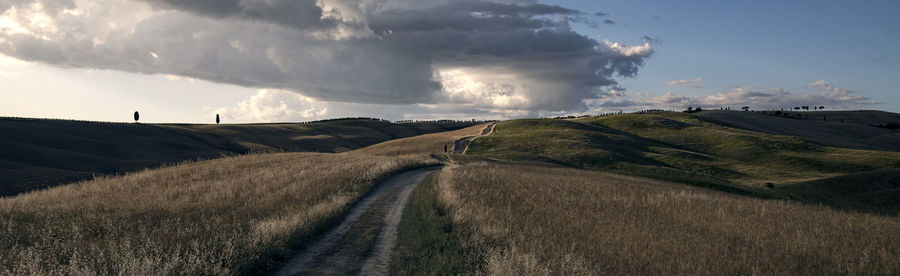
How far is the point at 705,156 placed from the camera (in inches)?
3115

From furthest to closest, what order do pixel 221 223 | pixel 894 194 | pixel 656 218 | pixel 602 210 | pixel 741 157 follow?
pixel 741 157 → pixel 894 194 → pixel 602 210 → pixel 656 218 → pixel 221 223

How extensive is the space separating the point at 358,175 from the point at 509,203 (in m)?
13.7

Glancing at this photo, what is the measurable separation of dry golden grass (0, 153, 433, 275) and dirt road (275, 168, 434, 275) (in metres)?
0.57

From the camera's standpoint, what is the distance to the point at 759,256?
37.2 feet

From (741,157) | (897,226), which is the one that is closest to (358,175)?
(897,226)

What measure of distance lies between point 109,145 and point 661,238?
98311mm

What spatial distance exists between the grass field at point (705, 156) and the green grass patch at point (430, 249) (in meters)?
36.6

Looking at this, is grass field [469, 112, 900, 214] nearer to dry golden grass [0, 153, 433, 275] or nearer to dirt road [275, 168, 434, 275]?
dirt road [275, 168, 434, 275]

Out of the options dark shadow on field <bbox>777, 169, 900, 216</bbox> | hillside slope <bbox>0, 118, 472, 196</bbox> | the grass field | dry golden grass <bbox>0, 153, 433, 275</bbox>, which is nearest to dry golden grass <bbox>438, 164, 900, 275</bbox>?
dry golden grass <bbox>0, 153, 433, 275</bbox>

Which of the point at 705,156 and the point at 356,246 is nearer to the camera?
the point at 356,246

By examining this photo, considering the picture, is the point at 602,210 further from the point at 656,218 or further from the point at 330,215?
the point at 330,215

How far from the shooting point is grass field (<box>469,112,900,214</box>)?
6194 cm

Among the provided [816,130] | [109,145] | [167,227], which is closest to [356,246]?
[167,227]

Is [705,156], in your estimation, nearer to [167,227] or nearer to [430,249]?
[430,249]
